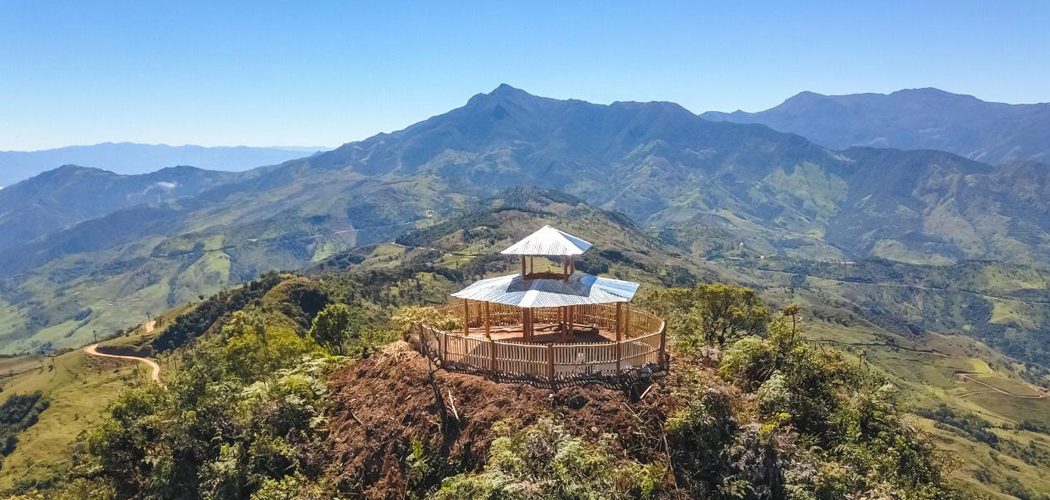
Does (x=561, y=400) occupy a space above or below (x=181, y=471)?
above

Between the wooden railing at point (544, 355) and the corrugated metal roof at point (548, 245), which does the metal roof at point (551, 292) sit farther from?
the wooden railing at point (544, 355)

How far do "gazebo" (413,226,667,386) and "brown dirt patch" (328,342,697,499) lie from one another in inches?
25.6

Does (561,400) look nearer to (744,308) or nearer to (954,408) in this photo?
(744,308)

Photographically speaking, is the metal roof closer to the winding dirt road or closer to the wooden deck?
the wooden deck

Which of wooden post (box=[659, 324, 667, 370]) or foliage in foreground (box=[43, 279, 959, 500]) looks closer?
foliage in foreground (box=[43, 279, 959, 500])

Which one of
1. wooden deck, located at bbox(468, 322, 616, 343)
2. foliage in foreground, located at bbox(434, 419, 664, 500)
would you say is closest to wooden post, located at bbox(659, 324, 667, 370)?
wooden deck, located at bbox(468, 322, 616, 343)

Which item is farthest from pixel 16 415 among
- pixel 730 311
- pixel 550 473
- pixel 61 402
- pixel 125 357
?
pixel 550 473

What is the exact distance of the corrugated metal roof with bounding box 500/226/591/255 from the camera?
19.6 meters

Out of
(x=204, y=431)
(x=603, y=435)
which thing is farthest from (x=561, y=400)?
(x=204, y=431)

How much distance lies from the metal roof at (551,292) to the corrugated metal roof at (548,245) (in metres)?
1.04

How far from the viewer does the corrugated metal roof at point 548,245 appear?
19.6m

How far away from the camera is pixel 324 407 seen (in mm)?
19688

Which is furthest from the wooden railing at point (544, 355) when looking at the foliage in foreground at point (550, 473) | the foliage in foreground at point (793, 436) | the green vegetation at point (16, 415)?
the green vegetation at point (16, 415)

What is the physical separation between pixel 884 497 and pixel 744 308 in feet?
87.1
